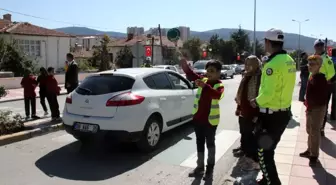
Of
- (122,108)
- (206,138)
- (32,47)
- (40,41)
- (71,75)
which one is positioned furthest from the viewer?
(40,41)

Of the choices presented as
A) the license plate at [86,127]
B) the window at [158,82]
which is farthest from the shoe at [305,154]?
the license plate at [86,127]

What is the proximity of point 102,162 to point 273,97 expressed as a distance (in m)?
3.21

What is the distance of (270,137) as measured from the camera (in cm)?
376

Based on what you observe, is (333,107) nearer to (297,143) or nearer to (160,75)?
(297,143)

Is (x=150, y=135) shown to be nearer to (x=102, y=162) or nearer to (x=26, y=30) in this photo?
(x=102, y=162)

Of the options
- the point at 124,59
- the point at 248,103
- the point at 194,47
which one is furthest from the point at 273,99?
the point at 194,47

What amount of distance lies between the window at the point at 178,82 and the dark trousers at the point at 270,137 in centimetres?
368

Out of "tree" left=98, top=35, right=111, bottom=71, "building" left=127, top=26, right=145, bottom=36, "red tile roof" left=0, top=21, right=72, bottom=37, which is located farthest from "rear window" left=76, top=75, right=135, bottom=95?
"building" left=127, top=26, right=145, bottom=36

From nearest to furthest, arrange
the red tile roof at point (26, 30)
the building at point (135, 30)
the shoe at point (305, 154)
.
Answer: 1. the shoe at point (305, 154)
2. the red tile roof at point (26, 30)
3. the building at point (135, 30)

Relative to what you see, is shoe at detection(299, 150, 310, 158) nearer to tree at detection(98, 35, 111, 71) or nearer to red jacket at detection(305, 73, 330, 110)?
red jacket at detection(305, 73, 330, 110)

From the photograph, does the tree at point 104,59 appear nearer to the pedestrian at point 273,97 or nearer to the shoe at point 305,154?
the shoe at point 305,154

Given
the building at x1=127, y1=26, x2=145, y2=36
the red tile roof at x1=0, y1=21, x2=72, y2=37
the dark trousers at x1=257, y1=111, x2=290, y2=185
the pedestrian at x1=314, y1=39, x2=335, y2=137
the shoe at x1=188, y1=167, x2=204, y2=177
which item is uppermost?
the building at x1=127, y1=26, x2=145, y2=36

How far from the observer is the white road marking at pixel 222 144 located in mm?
5711

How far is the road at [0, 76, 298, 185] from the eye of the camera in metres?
4.90
